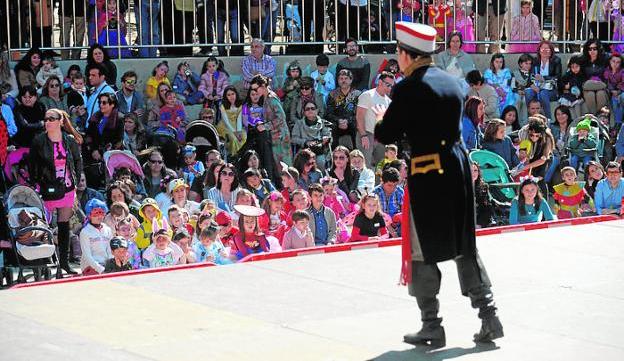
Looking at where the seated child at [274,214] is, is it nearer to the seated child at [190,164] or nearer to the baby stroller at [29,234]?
the seated child at [190,164]

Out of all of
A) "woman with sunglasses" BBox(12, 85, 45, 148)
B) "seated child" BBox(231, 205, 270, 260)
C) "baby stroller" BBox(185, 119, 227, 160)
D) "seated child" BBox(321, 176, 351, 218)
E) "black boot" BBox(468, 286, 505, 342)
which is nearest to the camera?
"black boot" BBox(468, 286, 505, 342)

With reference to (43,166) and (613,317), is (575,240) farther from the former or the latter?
(43,166)

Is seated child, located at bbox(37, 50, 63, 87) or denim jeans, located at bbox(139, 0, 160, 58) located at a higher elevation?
denim jeans, located at bbox(139, 0, 160, 58)

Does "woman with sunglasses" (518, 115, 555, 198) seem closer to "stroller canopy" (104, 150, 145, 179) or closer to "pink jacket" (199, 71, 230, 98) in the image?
"pink jacket" (199, 71, 230, 98)

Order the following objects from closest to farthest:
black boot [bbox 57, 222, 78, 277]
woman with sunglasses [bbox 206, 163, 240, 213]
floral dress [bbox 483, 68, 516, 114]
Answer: black boot [bbox 57, 222, 78, 277] → woman with sunglasses [bbox 206, 163, 240, 213] → floral dress [bbox 483, 68, 516, 114]

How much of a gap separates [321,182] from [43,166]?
2892 millimetres

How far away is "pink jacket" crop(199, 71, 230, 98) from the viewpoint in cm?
1683

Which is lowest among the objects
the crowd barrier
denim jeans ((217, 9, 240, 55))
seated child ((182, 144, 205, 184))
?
the crowd barrier

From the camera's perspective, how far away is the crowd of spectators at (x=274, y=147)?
12.6 meters

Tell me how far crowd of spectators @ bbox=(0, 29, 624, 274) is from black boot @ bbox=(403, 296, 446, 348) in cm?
412

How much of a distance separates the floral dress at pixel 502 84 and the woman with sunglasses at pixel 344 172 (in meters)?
3.52

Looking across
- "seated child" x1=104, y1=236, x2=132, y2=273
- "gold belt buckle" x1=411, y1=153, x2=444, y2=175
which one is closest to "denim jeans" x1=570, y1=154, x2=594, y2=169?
"seated child" x1=104, y1=236, x2=132, y2=273

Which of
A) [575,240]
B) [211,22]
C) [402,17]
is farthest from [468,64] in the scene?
[575,240]

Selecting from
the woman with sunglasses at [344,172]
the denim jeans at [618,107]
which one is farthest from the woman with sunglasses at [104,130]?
the denim jeans at [618,107]
